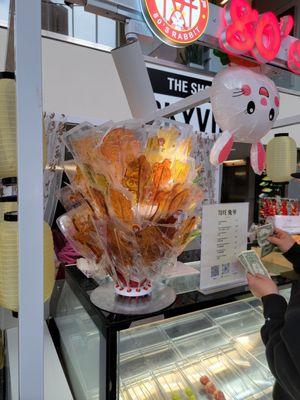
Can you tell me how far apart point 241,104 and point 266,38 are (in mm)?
230

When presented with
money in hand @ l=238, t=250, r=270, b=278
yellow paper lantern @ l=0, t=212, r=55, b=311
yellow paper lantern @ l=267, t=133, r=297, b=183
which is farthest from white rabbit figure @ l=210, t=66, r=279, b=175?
yellow paper lantern @ l=267, t=133, r=297, b=183

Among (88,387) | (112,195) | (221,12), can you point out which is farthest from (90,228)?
(221,12)

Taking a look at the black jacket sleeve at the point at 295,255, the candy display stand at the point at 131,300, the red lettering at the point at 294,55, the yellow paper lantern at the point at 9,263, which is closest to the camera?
the yellow paper lantern at the point at 9,263

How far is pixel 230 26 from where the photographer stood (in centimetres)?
95

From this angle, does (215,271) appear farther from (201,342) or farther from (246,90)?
(246,90)

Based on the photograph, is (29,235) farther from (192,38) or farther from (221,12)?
(221,12)

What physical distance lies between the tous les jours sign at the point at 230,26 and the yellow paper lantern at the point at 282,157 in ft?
2.46

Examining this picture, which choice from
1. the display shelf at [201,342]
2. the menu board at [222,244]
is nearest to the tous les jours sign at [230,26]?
the menu board at [222,244]

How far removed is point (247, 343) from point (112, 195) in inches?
45.2

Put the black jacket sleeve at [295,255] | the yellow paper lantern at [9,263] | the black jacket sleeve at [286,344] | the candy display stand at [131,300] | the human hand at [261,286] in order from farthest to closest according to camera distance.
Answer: the black jacket sleeve at [295,255]
the human hand at [261,286]
the candy display stand at [131,300]
the black jacket sleeve at [286,344]
the yellow paper lantern at [9,263]

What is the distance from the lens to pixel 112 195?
812mm

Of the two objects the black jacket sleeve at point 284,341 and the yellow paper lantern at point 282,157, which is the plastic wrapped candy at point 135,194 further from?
the yellow paper lantern at point 282,157

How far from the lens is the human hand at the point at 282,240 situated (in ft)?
4.36

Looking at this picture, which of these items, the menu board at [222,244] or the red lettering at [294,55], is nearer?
the menu board at [222,244]
